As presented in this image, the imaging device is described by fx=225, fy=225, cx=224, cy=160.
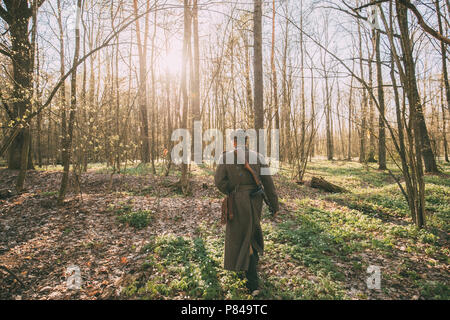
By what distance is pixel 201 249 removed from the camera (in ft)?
15.8

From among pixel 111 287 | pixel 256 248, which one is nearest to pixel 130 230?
pixel 111 287

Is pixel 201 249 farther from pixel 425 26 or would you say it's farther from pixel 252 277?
Result: pixel 425 26

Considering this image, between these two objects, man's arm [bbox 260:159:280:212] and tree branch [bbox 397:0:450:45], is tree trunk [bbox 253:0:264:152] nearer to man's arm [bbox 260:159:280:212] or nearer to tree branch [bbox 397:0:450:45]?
man's arm [bbox 260:159:280:212]

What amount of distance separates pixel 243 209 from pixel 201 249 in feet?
6.44

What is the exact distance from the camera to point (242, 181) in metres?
3.52

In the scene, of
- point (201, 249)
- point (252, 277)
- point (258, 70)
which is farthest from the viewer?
point (258, 70)

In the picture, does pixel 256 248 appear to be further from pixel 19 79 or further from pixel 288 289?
pixel 19 79

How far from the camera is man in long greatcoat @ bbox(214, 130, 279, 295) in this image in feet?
11.2

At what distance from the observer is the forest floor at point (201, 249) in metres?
3.49

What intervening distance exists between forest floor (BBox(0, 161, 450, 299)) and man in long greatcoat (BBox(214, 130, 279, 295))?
1.62 ft

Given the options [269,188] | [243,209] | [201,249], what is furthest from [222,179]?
[201,249]
